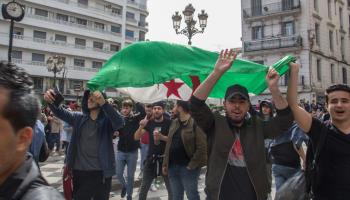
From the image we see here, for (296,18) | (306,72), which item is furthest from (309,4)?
(306,72)

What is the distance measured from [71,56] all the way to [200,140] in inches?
1581

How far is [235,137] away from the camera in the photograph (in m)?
3.19

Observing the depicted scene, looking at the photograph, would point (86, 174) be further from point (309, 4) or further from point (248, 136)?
point (309, 4)

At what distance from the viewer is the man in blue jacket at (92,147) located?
436cm

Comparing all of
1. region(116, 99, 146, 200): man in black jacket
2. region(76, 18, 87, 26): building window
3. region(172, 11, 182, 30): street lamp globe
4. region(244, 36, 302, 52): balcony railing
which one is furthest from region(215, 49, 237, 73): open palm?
region(76, 18, 87, 26): building window

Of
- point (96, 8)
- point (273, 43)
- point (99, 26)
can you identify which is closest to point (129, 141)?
point (273, 43)

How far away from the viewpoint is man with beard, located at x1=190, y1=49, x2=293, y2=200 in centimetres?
305

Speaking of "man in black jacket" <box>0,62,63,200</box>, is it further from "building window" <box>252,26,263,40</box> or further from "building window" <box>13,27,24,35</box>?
"building window" <box>13,27,24,35</box>

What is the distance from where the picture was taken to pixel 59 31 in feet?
138

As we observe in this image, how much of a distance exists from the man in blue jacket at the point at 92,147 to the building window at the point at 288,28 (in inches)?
1141

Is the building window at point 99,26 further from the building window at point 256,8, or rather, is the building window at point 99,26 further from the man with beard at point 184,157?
the man with beard at point 184,157

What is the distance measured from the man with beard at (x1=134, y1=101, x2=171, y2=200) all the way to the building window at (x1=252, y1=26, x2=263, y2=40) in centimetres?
2835

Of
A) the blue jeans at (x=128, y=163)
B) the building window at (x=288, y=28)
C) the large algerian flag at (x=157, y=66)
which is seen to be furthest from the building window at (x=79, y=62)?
the large algerian flag at (x=157, y=66)

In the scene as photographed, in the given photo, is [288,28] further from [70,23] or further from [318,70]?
[70,23]
